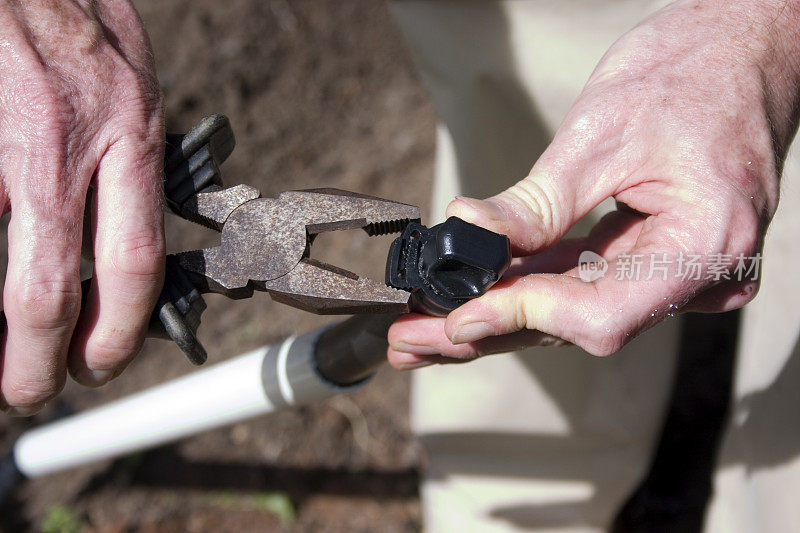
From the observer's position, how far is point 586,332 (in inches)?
45.6

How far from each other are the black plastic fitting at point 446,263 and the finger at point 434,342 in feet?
0.22

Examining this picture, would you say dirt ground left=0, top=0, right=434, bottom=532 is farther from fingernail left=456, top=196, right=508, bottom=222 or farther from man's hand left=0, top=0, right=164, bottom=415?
fingernail left=456, top=196, right=508, bottom=222

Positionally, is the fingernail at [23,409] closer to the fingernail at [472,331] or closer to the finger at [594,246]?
the fingernail at [472,331]

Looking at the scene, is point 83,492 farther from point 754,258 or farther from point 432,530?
point 754,258

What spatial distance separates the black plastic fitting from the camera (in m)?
1.08

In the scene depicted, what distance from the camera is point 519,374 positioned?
7.04 ft

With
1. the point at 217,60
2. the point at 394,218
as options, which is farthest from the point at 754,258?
the point at 217,60

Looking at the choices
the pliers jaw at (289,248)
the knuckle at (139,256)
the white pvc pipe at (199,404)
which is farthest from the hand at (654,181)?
the knuckle at (139,256)

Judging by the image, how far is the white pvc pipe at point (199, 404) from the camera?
1.52m

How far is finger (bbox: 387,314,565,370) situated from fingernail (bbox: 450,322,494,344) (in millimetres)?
78

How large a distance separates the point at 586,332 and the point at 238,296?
0.57m

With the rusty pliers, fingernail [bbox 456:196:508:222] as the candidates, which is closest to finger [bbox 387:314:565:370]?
the rusty pliers

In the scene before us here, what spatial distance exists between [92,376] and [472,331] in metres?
0.66

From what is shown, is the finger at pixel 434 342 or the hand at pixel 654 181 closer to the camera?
the hand at pixel 654 181
